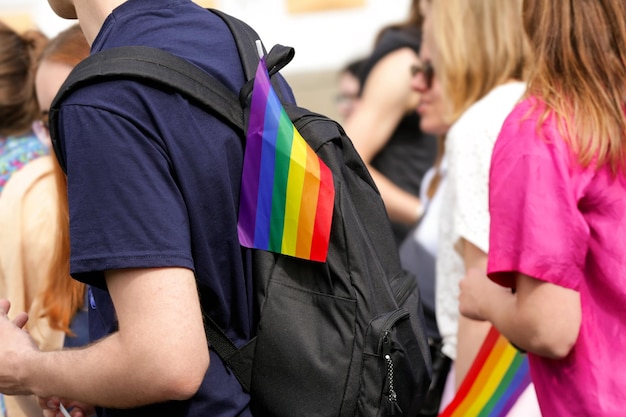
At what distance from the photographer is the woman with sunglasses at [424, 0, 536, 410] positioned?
267cm

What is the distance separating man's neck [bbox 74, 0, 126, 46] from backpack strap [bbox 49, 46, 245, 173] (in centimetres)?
16

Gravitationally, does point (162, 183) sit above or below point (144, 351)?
above

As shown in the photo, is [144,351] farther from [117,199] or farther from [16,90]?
[16,90]

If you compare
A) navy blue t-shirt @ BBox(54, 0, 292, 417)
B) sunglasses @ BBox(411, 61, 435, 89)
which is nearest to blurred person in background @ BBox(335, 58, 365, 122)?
sunglasses @ BBox(411, 61, 435, 89)

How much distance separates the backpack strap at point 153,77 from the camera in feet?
5.14

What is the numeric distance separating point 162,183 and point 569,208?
0.80 meters

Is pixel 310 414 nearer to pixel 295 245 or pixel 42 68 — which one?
pixel 295 245

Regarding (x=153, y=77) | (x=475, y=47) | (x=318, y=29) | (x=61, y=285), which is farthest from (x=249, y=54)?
(x=318, y=29)

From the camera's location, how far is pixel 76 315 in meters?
2.62

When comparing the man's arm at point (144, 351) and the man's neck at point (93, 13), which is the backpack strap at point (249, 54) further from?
the man's arm at point (144, 351)

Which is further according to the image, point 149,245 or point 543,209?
point 543,209

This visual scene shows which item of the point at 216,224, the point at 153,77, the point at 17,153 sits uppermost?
the point at 153,77

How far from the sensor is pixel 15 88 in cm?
312

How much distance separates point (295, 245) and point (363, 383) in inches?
10.3
